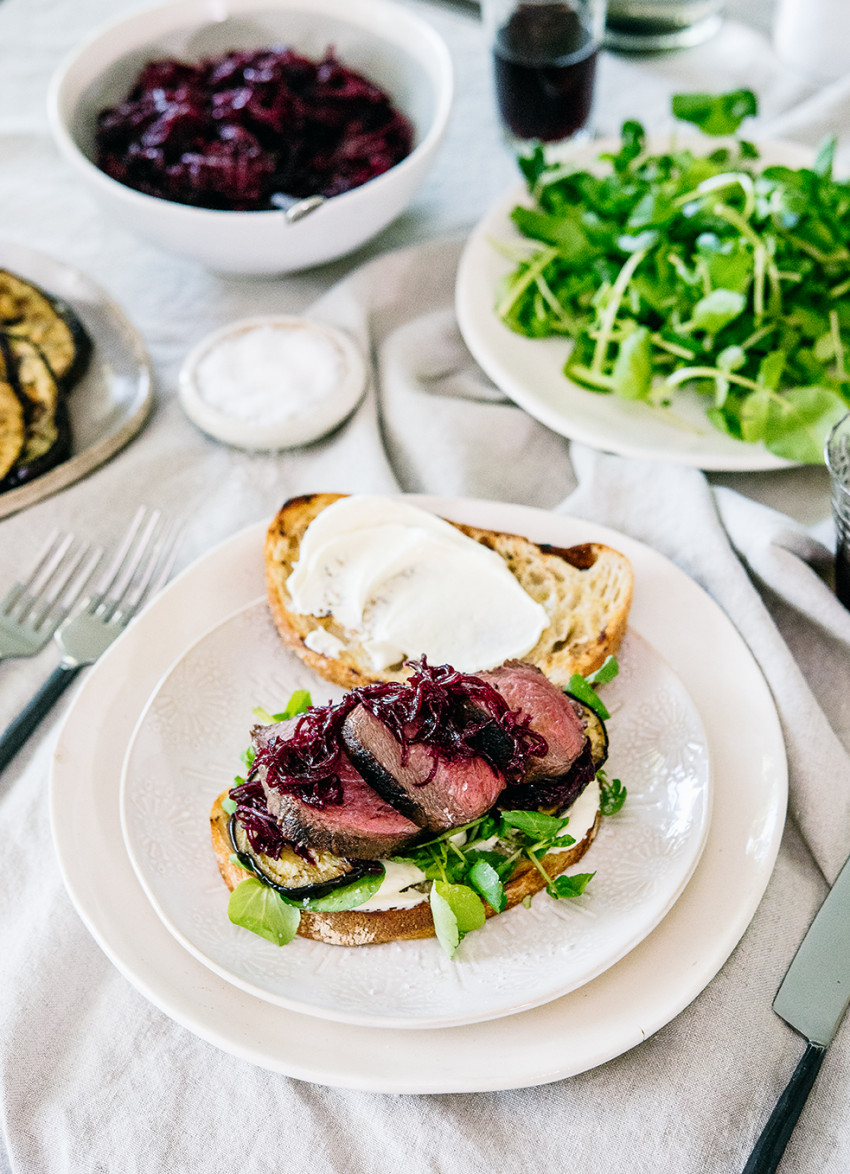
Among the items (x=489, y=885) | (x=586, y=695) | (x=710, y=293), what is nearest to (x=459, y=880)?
(x=489, y=885)

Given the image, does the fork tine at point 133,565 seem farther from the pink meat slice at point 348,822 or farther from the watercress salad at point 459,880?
the pink meat slice at point 348,822

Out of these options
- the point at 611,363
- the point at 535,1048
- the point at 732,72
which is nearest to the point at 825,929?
the point at 535,1048

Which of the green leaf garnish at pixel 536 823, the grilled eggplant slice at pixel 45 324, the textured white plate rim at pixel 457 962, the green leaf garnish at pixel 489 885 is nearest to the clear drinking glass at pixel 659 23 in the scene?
the grilled eggplant slice at pixel 45 324

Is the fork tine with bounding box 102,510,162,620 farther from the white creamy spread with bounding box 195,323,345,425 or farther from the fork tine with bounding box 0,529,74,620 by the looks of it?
the white creamy spread with bounding box 195,323,345,425

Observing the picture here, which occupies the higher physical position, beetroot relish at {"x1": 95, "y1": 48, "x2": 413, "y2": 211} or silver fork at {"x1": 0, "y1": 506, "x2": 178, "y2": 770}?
beetroot relish at {"x1": 95, "y1": 48, "x2": 413, "y2": 211}

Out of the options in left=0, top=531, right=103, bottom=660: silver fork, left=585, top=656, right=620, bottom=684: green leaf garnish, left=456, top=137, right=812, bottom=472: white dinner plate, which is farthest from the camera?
left=456, top=137, right=812, bottom=472: white dinner plate

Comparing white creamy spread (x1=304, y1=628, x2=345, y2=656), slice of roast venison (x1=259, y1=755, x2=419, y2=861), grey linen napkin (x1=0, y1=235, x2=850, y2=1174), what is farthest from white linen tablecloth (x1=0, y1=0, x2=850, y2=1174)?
white creamy spread (x1=304, y1=628, x2=345, y2=656)
